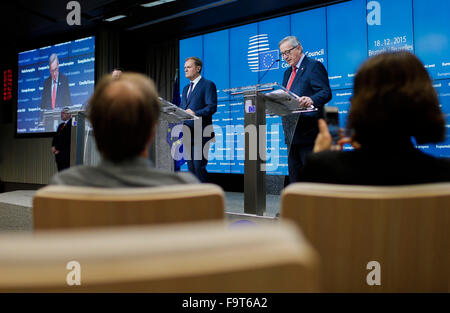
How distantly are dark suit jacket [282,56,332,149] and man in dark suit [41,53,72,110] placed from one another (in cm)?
467

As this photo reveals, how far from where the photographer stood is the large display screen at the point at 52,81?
5965mm

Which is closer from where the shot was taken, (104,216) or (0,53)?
(104,216)

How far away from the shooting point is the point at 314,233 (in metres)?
0.67

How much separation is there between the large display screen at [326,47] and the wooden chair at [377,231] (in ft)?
6.57

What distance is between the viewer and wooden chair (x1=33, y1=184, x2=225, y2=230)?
22.7 inches

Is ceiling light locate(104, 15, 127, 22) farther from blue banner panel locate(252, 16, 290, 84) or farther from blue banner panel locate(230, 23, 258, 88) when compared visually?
blue banner panel locate(252, 16, 290, 84)

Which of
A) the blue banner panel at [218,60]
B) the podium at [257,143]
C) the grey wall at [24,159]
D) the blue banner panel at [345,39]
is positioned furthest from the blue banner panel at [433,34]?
the grey wall at [24,159]

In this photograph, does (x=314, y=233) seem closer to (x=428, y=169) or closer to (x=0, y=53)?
(x=428, y=169)

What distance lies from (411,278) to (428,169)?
26 centimetres

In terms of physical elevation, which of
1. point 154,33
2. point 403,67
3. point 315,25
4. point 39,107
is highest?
point 154,33

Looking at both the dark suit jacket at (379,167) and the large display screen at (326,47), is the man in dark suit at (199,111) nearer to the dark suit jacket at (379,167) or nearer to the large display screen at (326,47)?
the large display screen at (326,47)

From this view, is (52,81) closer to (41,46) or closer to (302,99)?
(41,46)

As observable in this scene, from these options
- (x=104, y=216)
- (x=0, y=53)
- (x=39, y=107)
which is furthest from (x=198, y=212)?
(x=0, y=53)

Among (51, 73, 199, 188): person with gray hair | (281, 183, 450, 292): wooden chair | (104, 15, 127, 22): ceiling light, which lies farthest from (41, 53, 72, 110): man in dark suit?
(281, 183, 450, 292): wooden chair
